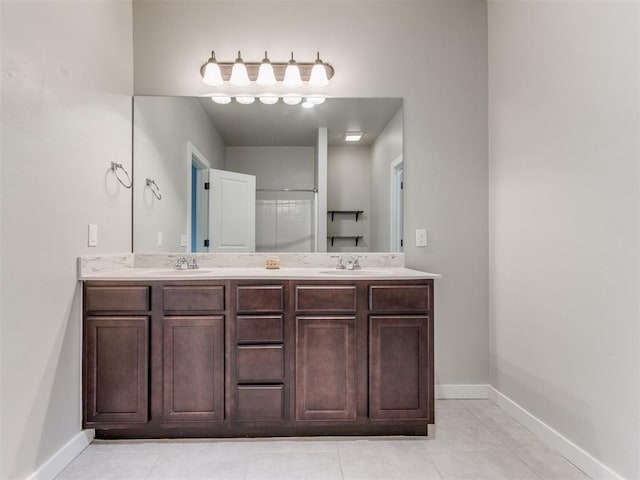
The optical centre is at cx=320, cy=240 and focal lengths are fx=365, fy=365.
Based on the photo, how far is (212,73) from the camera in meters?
2.31

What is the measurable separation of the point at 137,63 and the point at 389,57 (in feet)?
5.43

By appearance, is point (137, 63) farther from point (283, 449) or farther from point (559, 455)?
point (559, 455)

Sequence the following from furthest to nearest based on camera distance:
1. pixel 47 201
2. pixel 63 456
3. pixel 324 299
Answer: pixel 324 299 < pixel 63 456 < pixel 47 201

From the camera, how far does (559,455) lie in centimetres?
173

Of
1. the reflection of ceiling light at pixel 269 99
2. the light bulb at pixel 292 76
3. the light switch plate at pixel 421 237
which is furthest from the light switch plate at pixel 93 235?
the light switch plate at pixel 421 237

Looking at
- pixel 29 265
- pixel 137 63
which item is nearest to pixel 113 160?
pixel 137 63

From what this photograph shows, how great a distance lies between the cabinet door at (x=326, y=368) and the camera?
1842 mm

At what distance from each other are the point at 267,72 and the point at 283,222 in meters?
0.96

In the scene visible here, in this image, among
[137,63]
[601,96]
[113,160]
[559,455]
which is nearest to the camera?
[601,96]

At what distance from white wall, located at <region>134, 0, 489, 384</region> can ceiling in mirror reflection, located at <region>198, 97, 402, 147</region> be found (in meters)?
0.09

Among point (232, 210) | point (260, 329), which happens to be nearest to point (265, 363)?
point (260, 329)

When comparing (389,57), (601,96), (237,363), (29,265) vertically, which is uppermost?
(389,57)

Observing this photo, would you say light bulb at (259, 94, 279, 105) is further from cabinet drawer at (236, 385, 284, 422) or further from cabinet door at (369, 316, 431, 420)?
cabinet drawer at (236, 385, 284, 422)

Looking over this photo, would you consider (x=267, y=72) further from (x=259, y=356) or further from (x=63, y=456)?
(x=63, y=456)
